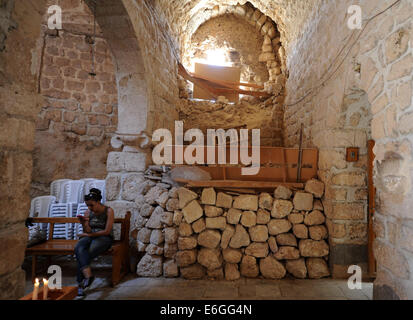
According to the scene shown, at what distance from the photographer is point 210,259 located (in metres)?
2.74

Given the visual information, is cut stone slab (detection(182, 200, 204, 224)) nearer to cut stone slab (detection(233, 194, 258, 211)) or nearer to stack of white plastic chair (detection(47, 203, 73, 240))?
cut stone slab (detection(233, 194, 258, 211))

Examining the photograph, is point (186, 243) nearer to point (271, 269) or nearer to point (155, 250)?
point (155, 250)

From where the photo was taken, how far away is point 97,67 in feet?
16.0

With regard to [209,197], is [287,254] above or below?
below

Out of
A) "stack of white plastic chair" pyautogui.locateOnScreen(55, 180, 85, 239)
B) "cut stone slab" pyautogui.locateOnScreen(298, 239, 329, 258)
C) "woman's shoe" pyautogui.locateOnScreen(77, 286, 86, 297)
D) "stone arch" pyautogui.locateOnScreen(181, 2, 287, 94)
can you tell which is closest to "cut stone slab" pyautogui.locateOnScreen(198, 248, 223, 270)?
"cut stone slab" pyautogui.locateOnScreen(298, 239, 329, 258)

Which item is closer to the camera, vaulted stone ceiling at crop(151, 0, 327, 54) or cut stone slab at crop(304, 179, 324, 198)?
cut stone slab at crop(304, 179, 324, 198)

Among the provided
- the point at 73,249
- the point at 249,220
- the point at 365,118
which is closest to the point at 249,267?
the point at 249,220

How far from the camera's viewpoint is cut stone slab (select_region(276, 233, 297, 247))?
281 cm

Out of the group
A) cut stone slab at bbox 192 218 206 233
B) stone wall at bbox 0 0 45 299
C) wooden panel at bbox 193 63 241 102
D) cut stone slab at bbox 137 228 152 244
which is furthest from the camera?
wooden panel at bbox 193 63 241 102

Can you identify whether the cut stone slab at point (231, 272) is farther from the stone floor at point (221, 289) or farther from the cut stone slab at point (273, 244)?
the cut stone slab at point (273, 244)

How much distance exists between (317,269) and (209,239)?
1.34 meters

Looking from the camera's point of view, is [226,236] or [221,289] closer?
[221,289]

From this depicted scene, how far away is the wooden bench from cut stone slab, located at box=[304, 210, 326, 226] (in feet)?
7.42
